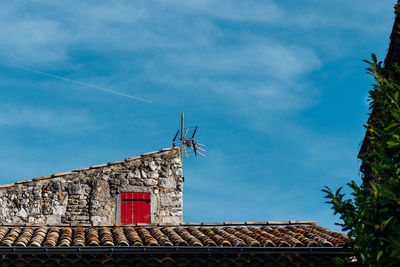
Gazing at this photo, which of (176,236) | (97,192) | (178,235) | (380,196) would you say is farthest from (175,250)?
(97,192)

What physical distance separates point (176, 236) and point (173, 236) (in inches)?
3.2

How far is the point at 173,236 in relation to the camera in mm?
11094

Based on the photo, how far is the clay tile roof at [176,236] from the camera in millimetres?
10312

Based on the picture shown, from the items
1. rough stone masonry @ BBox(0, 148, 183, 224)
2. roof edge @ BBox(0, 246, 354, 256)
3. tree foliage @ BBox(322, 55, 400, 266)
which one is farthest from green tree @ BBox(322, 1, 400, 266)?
rough stone masonry @ BBox(0, 148, 183, 224)

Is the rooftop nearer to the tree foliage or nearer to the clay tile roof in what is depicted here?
the clay tile roof

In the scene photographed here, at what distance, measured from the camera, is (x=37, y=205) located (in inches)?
635

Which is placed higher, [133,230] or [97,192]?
[97,192]

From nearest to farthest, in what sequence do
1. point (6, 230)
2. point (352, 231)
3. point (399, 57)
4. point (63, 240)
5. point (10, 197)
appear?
point (352, 231) < point (399, 57) < point (63, 240) < point (6, 230) < point (10, 197)

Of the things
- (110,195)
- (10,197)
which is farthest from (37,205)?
(110,195)

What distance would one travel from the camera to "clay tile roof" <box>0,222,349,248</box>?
10312mm

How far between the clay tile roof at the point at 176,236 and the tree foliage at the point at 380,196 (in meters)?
2.14

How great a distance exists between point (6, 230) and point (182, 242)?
3.71m

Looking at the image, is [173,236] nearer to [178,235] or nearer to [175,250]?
[178,235]

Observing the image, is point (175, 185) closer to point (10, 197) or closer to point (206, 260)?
point (10, 197)
